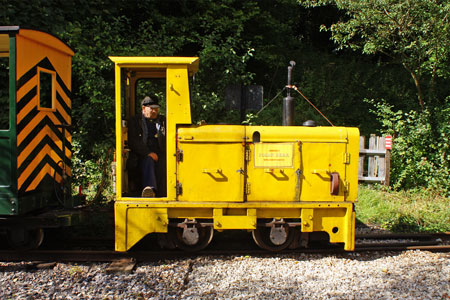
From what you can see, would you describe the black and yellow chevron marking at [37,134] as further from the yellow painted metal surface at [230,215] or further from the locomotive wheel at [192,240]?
the locomotive wheel at [192,240]

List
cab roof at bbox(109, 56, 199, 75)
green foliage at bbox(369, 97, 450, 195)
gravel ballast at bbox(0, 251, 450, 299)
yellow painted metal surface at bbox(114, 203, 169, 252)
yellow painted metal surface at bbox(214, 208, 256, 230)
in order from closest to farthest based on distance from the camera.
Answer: gravel ballast at bbox(0, 251, 450, 299) → cab roof at bbox(109, 56, 199, 75) → yellow painted metal surface at bbox(114, 203, 169, 252) → yellow painted metal surface at bbox(214, 208, 256, 230) → green foliage at bbox(369, 97, 450, 195)

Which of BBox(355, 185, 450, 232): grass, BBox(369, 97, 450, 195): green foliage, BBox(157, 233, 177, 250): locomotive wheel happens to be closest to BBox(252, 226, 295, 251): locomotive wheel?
BBox(157, 233, 177, 250): locomotive wheel

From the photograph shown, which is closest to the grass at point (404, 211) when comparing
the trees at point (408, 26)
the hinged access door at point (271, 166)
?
the hinged access door at point (271, 166)

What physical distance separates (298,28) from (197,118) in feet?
28.8

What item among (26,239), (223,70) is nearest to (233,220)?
(26,239)

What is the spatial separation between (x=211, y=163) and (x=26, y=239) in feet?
8.89

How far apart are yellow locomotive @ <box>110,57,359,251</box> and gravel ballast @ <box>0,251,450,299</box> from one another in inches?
14.2

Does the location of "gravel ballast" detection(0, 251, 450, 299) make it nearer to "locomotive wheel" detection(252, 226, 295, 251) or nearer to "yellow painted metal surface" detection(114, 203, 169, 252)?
"locomotive wheel" detection(252, 226, 295, 251)

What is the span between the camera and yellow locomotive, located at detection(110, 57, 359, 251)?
5.07m

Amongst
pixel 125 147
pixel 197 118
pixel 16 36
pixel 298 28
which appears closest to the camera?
pixel 16 36

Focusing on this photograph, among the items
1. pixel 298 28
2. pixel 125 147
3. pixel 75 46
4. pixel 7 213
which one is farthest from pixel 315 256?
pixel 298 28

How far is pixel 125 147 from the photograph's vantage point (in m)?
5.41

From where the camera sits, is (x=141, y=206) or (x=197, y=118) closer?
(x=141, y=206)

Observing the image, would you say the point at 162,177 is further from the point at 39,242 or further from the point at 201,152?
the point at 39,242
